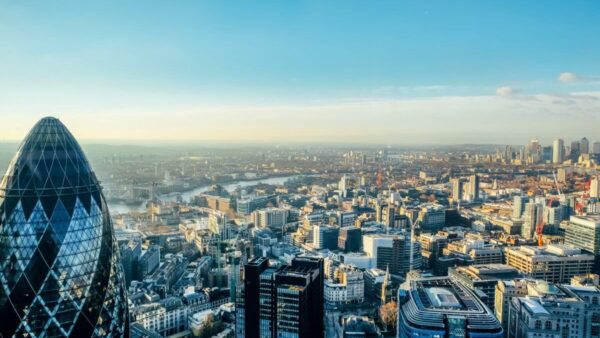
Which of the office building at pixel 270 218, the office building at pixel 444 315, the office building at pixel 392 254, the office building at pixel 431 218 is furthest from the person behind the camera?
the office building at pixel 270 218

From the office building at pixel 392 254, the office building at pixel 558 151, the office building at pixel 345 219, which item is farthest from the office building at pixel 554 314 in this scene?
the office building at pixel 558 151

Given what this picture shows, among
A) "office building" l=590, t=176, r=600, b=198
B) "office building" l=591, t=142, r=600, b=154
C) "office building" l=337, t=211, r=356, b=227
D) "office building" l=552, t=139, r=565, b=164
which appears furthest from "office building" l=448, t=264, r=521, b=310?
"office building" l=552, t=139, r=565, b=164

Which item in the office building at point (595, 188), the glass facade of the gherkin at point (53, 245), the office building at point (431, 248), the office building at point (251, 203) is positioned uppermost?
the glass facade of the gherkin at point (53, 245)

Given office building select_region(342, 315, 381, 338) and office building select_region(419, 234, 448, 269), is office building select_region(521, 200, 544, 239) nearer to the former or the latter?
office building select_region(419, 234, 448, 269)

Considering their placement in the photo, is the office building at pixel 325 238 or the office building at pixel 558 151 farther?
the office building at pixel 558 151

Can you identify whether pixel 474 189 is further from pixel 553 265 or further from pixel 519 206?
pixel 553 265

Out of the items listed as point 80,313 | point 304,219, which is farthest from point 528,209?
point 80,313

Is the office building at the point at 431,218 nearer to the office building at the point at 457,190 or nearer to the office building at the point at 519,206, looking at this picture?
the office building at the point at 519,206

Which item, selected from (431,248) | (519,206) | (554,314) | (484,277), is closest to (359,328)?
(554,314)
